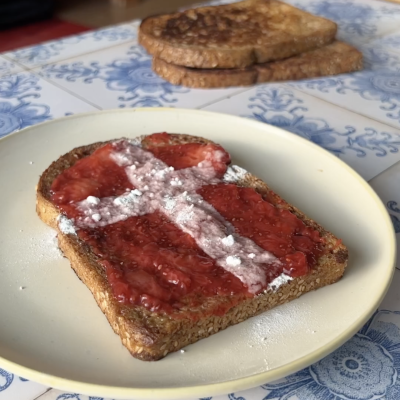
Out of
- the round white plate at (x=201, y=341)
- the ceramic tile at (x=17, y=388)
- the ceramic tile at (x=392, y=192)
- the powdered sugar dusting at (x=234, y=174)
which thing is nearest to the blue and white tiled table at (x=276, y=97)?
the ceramic tile at (x=392, y=192)

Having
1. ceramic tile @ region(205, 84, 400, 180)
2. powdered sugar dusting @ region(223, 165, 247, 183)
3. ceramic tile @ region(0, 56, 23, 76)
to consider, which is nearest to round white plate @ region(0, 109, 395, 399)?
powdered sugar dusting @ region(223, 165, 247, 183)

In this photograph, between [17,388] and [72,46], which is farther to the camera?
[72,46]

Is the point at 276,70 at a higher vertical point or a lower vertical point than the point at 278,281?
lower

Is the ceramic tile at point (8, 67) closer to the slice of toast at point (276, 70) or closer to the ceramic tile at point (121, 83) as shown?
the ceramic tile at point (121, 83)

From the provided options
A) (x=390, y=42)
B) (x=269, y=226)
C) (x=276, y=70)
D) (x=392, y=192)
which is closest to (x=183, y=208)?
(x=269, y=226)

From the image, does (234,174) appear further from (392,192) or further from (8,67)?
(8,67)

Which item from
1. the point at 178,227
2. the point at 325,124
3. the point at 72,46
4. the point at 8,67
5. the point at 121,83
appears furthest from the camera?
the point at 72,46

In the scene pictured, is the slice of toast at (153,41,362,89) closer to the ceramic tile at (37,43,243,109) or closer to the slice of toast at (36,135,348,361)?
the ceramic tile at (37,43,243,109)

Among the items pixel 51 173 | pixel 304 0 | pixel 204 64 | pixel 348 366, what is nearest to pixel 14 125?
pixel 51 173
